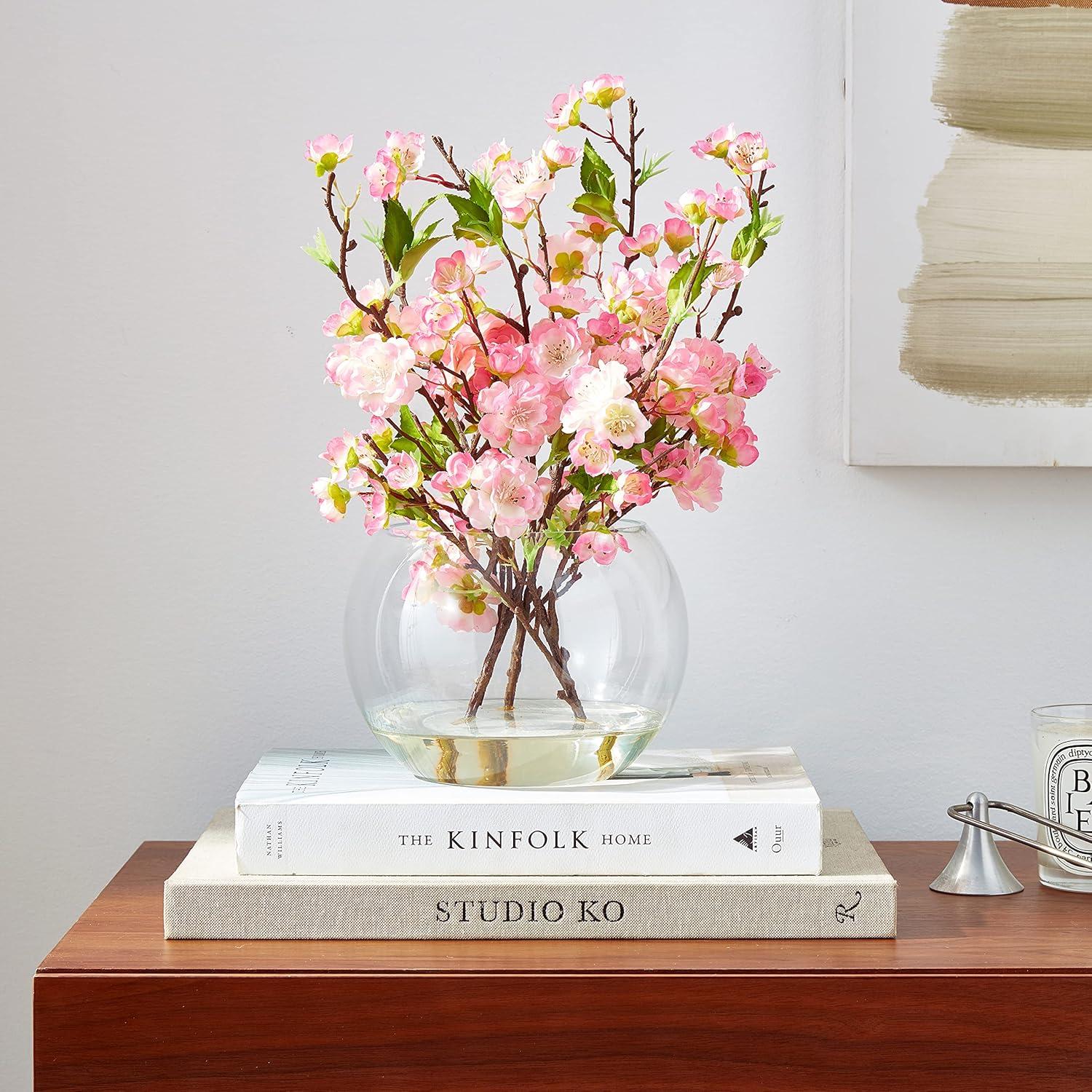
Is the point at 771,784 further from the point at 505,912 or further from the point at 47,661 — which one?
the point at 47,661

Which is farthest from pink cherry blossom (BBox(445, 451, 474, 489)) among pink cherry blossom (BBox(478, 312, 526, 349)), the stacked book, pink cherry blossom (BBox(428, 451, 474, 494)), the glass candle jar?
the glass candle jar

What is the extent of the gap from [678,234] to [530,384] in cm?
14

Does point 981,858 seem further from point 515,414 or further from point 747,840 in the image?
point 515,414

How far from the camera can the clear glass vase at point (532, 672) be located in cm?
81

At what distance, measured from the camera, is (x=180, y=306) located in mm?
1087

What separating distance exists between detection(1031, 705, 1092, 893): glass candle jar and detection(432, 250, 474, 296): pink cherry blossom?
0.53 m

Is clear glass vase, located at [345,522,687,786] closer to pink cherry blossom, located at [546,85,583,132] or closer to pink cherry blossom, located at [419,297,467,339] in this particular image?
pink cherry blossom, located at [419,297,467,339]

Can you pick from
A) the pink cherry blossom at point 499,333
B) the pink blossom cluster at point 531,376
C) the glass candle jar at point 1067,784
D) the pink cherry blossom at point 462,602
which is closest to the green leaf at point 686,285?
the pink blossom cluster at point 531,376

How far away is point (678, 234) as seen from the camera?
2.61 ft

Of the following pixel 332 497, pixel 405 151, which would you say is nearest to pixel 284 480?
pixel 332 497

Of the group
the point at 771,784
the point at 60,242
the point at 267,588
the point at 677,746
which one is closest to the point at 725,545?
the point at 677,746

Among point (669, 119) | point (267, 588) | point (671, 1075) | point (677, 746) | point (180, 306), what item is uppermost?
point (669, 119)

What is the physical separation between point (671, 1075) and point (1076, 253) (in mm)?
760

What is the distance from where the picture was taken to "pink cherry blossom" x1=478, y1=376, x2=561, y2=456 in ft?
2.47
